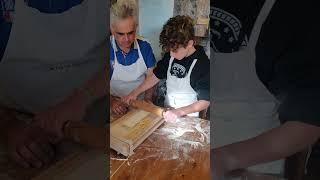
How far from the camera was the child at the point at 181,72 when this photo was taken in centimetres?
62

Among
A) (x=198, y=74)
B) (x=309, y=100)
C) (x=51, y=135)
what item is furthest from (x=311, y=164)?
(x=51, y=135)

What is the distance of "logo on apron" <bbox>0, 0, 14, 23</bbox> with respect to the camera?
71 cm

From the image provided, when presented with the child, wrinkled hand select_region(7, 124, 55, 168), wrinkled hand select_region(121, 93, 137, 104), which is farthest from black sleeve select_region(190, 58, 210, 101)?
wrinkled hand select_region(7, 124, 55, 168)

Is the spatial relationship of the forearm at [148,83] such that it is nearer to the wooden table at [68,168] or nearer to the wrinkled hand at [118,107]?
the wrinkled hand at [118,107]

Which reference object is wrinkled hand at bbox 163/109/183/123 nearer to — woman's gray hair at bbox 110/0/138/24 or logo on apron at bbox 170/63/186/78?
logo on apron at bbox 170/63/186/78

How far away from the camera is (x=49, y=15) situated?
70 cm

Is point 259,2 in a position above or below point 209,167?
above

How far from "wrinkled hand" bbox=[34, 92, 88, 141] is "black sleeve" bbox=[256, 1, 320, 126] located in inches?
13.4

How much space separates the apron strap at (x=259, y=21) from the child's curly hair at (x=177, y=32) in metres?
0.10

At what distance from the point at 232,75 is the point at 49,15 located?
0.35 metres

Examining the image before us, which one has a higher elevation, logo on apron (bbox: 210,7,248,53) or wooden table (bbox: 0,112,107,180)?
logo on apron (bbox: 210,7,248,53)

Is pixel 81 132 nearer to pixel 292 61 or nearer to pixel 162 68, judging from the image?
pixel 162 68

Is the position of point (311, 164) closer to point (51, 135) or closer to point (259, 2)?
point (259, 2)

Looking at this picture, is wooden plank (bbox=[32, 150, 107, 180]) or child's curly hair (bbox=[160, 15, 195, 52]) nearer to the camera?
child's curly hair (bbox=[160, 15, 195, 52])
